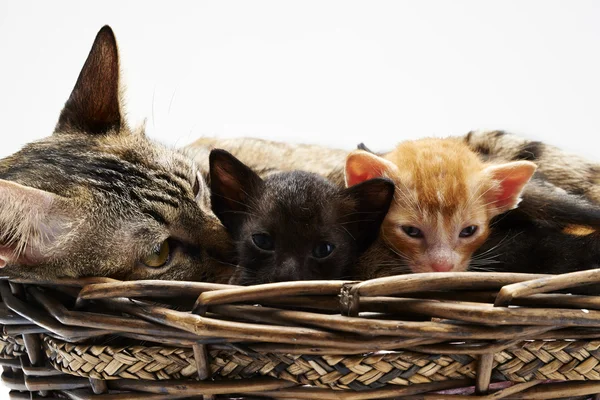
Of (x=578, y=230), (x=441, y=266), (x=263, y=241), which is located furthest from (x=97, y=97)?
(x=578, y=230)

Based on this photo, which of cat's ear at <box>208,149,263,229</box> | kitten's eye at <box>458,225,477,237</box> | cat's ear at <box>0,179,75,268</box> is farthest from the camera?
kitten's eye at <box>458,225,477,237</box>

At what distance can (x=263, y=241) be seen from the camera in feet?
5.39

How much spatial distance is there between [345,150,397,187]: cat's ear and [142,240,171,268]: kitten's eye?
0.55m

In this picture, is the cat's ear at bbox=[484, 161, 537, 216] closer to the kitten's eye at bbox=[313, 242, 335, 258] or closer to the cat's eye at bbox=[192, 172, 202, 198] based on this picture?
the kitten's eye at bbox=[313, 242, 335, 258]

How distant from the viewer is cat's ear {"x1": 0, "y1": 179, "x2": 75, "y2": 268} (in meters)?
1.34

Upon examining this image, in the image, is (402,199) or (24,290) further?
(402,199)

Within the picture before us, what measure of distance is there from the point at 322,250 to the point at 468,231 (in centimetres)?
46

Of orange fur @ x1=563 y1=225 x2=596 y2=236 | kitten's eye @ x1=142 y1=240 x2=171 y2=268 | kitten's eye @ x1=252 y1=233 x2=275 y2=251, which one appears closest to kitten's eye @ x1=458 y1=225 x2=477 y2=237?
orange fur @ x1=563 y1=225 x2=596 y2=236

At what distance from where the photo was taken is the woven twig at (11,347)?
1.42 m

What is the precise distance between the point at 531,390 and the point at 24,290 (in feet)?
3.40

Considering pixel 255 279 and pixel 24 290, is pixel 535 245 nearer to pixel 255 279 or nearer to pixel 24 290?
pixel 255 279

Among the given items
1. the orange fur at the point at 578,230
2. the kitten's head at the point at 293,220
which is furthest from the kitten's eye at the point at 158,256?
the orange fur at the point at 578,230

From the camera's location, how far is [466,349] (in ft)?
3.60

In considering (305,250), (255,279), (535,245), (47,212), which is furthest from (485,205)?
(47,212)
